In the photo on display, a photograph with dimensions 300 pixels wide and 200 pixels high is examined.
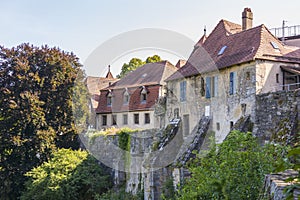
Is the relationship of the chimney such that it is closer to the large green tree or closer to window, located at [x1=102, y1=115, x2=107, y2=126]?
the large green tree

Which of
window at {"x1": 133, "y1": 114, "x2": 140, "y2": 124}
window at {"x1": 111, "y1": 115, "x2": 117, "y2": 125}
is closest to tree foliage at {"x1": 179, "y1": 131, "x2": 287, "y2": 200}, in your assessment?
window at {"x1": 133, "y1": 114, "x2": 140, "y2": 124}

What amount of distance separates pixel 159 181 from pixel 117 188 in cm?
457

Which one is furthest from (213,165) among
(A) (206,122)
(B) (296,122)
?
(A) (206,122)

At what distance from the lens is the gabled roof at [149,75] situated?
33.1 m

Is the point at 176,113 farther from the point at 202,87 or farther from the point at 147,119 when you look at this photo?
the point at 147,119

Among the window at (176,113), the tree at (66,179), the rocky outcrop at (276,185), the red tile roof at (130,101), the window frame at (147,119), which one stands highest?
the red tile roof at (130,101)

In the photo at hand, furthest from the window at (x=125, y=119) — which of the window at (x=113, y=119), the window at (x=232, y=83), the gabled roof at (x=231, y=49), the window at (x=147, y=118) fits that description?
the window at (x=232, y=83)

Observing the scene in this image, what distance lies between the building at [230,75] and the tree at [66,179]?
18.6 ft

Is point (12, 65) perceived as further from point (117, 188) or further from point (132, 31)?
point (117, 188)

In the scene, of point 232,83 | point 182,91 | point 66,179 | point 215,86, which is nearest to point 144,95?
point 182,91

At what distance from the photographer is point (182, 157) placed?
1969 centimetres

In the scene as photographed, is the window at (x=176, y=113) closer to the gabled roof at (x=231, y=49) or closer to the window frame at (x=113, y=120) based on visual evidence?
the gabled roof at (x=231, y=49)

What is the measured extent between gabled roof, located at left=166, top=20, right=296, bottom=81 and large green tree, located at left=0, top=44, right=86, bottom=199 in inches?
313

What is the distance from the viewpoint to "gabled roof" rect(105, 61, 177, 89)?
108 feet
